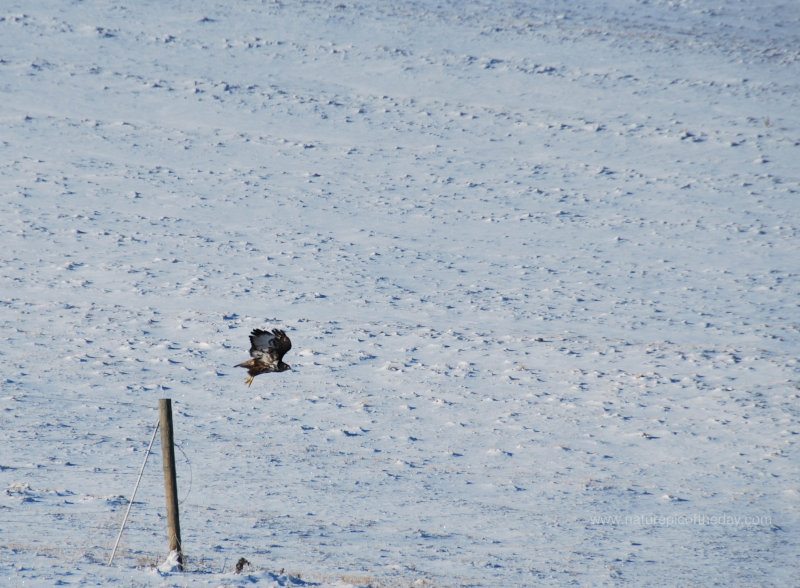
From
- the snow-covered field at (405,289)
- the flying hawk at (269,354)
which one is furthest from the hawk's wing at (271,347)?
the snow-covered field at (405,289)

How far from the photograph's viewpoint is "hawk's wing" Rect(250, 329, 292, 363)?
331 inches

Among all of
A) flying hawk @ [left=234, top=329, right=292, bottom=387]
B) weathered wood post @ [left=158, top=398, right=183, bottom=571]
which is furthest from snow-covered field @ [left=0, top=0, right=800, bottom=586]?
flying hawk @ [left=234, top=329, right=292, bottom=387]

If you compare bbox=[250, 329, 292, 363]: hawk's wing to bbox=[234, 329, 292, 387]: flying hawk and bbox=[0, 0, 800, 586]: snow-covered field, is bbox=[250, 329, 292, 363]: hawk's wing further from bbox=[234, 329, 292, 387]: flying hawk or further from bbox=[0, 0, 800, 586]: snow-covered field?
bbox=[0, 0, 800, 586]: snow-covered field

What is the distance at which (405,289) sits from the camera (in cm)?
1673

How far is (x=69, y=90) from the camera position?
25453 millimetres

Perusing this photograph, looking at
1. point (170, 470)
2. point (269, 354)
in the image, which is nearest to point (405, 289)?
point (269, 354)

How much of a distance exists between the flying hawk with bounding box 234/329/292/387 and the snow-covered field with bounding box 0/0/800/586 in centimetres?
151

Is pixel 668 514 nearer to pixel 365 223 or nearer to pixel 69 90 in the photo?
pixel 365 223

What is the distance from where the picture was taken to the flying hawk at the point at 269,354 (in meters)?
8.43

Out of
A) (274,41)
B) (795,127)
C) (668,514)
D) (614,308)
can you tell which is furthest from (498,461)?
(274,41)

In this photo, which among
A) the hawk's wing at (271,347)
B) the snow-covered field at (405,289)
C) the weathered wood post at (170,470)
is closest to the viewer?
the weathered wood post at (170,470)

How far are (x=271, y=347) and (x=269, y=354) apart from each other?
4.3 inches

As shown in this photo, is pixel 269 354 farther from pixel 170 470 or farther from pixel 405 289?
pixel 405 289

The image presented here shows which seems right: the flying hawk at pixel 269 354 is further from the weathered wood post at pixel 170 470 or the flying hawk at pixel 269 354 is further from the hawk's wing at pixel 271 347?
the weathered wood post at pixel 170 470
